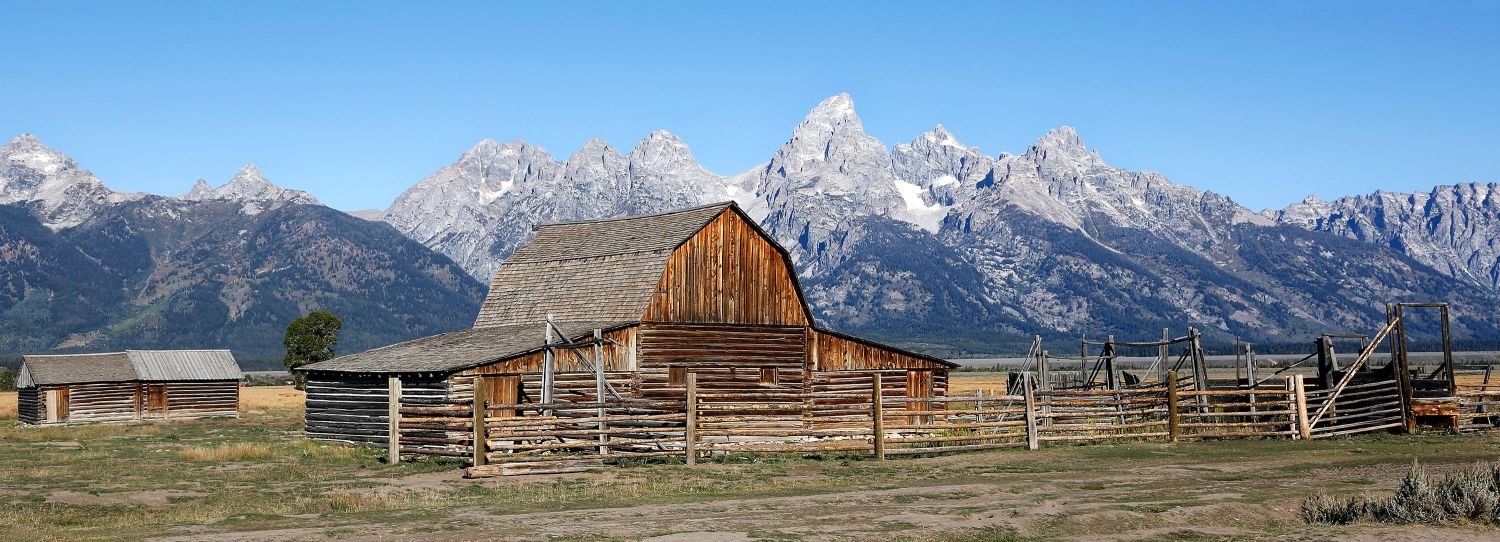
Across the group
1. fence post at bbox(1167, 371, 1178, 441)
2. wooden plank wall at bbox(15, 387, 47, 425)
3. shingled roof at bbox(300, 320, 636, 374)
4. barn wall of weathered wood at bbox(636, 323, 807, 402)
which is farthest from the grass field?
wooden plank wall at bbox(15, 387, 47, 425)

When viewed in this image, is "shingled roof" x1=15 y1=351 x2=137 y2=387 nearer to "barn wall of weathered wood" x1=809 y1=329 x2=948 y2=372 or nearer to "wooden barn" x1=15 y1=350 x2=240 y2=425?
"wooden barn" x1=15 y1=350 x2=240 y2=425

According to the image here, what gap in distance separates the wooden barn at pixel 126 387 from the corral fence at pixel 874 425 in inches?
1296

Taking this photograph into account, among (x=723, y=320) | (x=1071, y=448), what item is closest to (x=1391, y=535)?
(x=1071, y=448)

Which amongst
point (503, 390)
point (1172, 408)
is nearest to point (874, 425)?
point (1172, 408)

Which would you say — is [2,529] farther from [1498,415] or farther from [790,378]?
[1498,415]

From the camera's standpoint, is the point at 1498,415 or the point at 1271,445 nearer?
the point at 1271,445

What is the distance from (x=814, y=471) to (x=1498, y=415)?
19.6 meters

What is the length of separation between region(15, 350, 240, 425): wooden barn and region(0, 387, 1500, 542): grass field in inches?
1121

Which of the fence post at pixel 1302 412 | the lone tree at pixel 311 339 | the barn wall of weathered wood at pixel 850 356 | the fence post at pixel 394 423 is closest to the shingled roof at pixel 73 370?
the lone tree at pixel 311 339

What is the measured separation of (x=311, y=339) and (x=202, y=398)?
3482 centimetres

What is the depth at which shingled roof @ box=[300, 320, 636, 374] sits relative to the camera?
3750 centimetres

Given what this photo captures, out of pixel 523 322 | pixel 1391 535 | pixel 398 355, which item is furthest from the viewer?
pixel 523 322

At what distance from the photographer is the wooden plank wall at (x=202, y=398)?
65.9 meters

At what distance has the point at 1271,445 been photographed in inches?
1286
